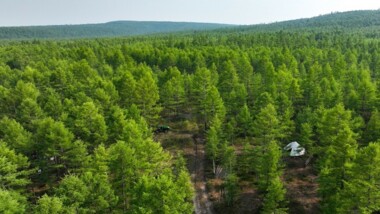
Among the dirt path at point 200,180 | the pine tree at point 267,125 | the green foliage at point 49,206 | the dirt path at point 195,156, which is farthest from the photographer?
the pine tree at point 267,125

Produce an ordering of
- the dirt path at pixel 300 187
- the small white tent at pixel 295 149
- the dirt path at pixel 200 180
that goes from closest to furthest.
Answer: the dirt path at pixel 300 187
the dirt path at pixel 200 180
the small white tent at pixel 295 149

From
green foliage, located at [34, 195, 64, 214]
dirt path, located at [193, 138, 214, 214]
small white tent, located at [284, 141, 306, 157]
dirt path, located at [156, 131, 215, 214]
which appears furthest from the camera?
small white tent, located at [284, 141, 306, 157]

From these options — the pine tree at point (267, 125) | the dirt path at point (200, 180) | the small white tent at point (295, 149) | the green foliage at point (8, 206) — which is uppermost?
the pine tree at point (267, 125)

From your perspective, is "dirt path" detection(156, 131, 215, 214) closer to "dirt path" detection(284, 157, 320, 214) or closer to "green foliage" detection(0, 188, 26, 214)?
"dirt path" detection(284, 157, 320, 214)

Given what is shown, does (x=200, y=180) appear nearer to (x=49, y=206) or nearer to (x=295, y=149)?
(x=295, y=149)

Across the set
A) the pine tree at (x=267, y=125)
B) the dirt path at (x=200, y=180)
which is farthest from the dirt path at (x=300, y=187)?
the dirt path at (x=200, y=180)

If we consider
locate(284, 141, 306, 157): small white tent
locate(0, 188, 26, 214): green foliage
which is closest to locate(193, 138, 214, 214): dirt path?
locate(284, 141, 306, 157): small white tent

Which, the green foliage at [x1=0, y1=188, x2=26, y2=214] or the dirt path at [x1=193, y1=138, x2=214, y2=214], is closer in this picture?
the green foliage at [x1=0, y1=188, x2=26, y2=214]

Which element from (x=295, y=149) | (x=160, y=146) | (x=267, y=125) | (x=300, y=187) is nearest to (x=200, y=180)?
(x=160, y=146)

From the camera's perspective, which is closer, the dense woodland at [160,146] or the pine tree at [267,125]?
the dense woodland at [160,146]

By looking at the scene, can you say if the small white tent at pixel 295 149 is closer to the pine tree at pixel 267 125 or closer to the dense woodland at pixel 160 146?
the dense woodland at pixel 160 146
